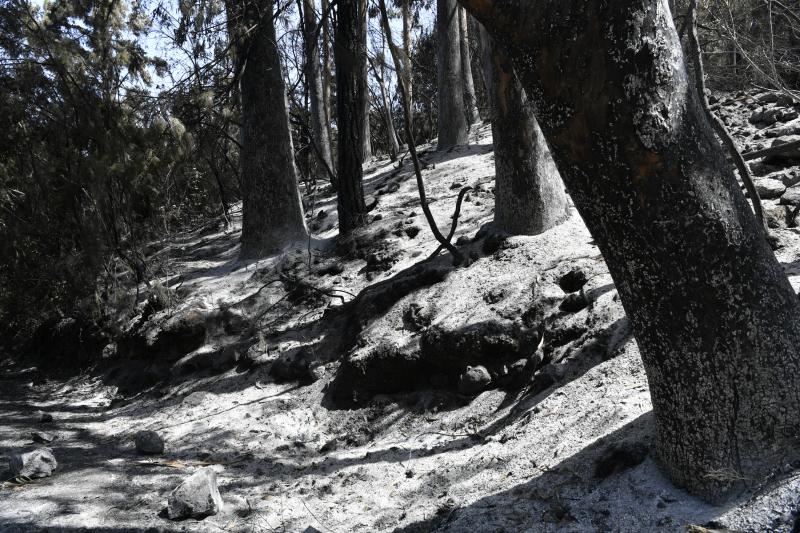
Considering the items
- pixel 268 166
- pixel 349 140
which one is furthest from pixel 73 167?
pixel 349 140

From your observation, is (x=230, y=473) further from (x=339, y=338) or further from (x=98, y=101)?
(x=98, y=101)

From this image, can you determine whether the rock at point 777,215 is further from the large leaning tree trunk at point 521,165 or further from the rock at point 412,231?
the rock at point 412,231

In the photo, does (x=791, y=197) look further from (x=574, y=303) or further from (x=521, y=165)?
(x=521, y=165)

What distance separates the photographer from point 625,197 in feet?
8.64

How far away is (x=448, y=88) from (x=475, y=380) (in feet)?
27.1

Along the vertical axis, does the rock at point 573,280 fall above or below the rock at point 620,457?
above

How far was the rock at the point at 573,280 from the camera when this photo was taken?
5.53 metres

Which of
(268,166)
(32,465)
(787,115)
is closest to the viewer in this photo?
(32,465)

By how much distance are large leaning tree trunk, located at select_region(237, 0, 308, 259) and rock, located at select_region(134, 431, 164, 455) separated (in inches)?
148

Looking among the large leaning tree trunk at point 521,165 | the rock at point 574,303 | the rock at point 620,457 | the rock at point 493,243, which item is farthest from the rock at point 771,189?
the rock at point 620,457

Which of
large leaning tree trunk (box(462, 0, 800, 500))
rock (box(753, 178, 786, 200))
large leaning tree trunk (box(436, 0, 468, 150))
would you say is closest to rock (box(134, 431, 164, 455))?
large leaning tree trunk (box(462, 0, 800, 500))

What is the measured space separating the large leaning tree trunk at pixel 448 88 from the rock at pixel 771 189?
687 centimetres

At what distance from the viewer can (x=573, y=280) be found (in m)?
5.57

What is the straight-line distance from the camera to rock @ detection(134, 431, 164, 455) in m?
5.84
